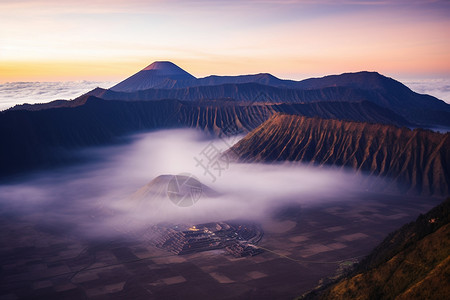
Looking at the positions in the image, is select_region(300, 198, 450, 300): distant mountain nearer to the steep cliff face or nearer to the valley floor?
the valley floor

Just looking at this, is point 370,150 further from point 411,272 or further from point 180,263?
point 411,272

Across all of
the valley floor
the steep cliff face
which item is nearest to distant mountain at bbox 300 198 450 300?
the valley floor

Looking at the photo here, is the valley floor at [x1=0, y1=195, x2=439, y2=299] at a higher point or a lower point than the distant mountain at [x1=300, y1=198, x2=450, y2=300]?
lower

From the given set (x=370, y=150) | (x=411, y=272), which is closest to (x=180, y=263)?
(x=411, y=272)

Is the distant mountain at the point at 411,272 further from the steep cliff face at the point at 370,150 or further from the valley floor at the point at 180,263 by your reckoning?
the steep cliff face at the point at 370,150

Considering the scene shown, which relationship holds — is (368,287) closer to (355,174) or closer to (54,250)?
(54,250)

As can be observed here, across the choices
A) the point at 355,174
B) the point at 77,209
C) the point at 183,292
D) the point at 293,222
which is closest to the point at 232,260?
the point at 183,292

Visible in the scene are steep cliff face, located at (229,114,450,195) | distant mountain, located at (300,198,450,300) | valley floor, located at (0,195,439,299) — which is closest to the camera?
distant mountain, located at (300,198,450,300)
